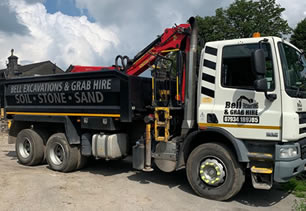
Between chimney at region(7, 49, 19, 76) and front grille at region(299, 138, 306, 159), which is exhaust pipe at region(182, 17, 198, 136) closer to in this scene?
front grille at region(299, 138, 306, 159)

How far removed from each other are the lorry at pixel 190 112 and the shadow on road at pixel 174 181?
438 mm

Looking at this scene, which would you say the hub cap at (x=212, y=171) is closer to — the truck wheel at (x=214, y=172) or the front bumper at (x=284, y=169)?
the truck wheel at (x=214, y=172)

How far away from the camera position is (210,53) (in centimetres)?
560

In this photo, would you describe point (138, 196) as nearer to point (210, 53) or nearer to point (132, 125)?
point (132, 125)

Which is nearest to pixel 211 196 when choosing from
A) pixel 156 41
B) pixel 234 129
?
pixel 234 129

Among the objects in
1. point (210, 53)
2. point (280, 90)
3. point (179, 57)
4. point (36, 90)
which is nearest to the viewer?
point (280, 90)

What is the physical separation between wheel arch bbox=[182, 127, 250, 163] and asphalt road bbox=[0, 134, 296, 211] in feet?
2.79

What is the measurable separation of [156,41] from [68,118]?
109 inches

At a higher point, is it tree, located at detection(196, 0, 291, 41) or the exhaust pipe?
tree, located at detection(196, 0, 291, 41)

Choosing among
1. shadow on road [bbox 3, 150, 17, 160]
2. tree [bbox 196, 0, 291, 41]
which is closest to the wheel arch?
shadow on road [bbox 3, 150, 17, 160]

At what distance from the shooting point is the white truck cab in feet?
15.9

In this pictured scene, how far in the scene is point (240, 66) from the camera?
17.3ft

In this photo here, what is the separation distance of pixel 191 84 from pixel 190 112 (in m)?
0.53

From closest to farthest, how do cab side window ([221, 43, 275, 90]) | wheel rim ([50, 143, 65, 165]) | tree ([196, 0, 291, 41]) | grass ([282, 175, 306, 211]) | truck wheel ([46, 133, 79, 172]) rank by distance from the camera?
1. cab side window ([221, 43, 275, 90])
2. grass ([282, 175, 306, 211])
3. truck wheel ([46, 133, 79, 172])
4. wheel rim ([50, 143, 65, 165])
5. tree ([196, 0, 291, 41])
